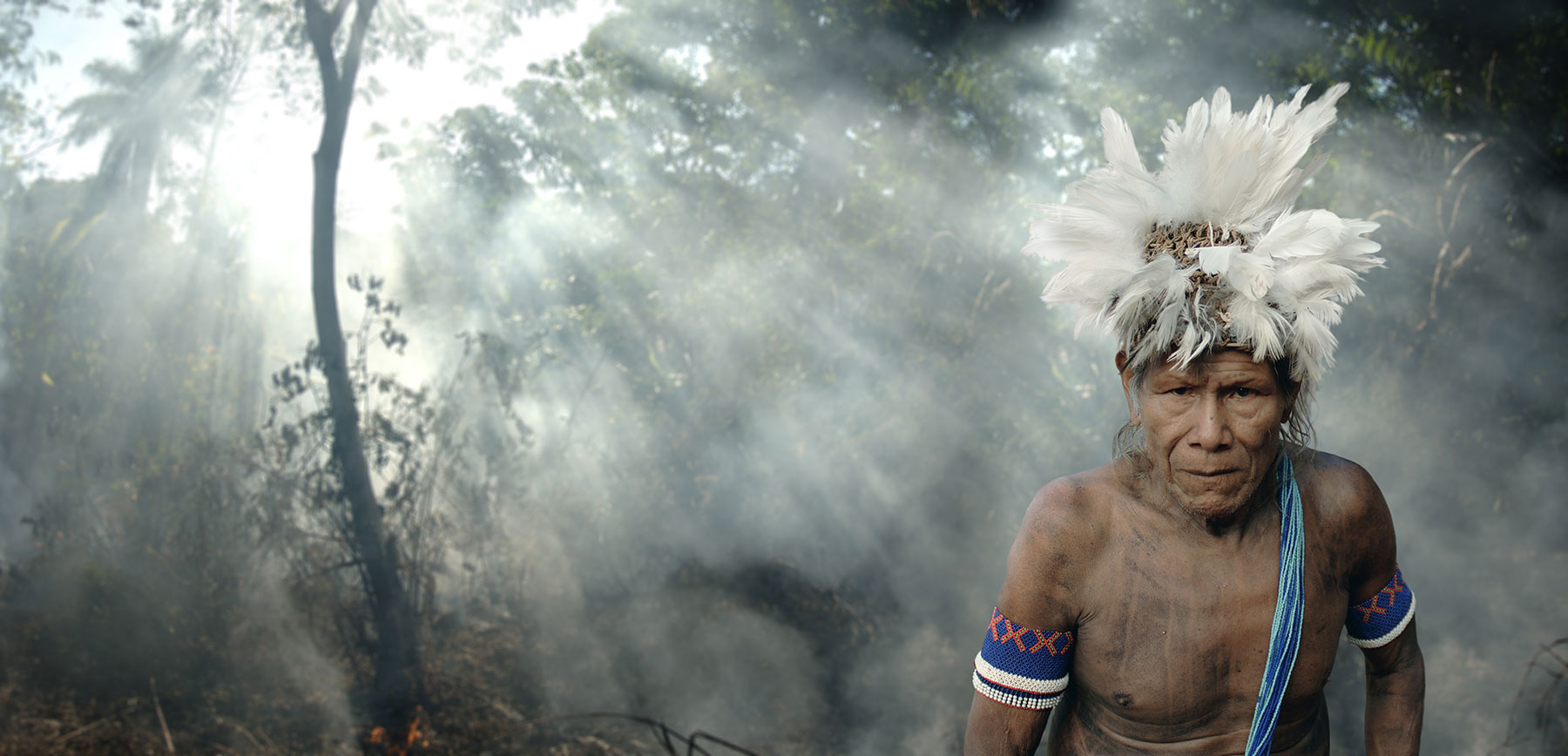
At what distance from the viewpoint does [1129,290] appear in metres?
1.37

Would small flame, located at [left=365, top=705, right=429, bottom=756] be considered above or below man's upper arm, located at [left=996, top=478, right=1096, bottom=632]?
below

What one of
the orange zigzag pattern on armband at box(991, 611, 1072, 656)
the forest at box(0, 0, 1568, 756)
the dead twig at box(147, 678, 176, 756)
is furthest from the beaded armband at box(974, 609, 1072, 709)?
the dead twig at box(147, 678, 176, 756)

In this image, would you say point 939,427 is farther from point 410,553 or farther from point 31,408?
point 31,408

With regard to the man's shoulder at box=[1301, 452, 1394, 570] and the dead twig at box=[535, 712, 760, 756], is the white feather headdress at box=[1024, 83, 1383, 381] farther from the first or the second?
the dead twig at box=[535, 712, 760, 756]

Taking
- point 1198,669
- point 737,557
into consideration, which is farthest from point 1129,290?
point 737,557

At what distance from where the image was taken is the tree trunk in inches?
201

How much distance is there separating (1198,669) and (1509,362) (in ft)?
18.9

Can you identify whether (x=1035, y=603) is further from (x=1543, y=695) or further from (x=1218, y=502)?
(x=1543, y=695)

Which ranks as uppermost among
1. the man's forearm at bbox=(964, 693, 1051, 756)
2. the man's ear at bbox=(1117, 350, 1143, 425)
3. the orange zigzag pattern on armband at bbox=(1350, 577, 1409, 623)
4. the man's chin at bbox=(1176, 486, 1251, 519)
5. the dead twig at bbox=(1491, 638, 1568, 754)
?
the man's ear at bbox=(1117, 350, 1143, 425)

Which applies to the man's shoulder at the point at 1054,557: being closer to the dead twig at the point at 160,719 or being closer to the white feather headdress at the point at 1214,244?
the white feather headdress at the point at 1214,244

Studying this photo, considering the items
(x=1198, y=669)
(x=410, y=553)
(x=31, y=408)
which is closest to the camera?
(x=1198, y=669)

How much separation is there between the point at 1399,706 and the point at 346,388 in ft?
18.4

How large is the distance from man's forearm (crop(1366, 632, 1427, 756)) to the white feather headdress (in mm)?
744

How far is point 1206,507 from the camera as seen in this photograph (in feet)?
4.71
